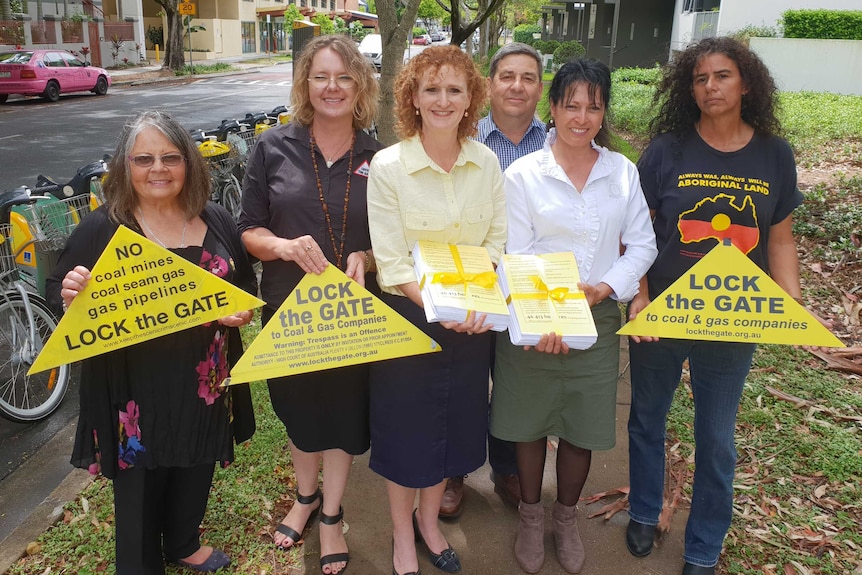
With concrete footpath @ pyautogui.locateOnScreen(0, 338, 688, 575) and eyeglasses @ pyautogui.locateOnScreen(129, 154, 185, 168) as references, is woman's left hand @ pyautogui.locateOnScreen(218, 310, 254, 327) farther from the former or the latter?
concrete footpath @ pyautogui.locateOnScreen(0, 338, 688, 575)

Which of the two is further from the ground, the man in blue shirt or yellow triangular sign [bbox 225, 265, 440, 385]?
the man in blue shirt

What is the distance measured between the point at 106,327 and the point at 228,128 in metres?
6.12

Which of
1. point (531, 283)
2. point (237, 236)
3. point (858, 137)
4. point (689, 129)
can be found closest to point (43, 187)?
point (237, 236)

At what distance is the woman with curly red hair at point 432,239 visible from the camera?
257 centimetres

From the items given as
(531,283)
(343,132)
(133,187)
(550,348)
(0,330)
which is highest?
(343,132)

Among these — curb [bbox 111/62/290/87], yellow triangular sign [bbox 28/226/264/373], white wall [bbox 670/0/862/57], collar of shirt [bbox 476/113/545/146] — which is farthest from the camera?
curb [bbox 111/62/290/87]

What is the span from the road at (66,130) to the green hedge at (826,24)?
16.3 meters

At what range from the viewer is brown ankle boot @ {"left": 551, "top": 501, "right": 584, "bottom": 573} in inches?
120

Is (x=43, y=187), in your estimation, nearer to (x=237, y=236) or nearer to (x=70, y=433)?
(x=70, y=433)

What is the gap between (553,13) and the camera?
51.4 meters

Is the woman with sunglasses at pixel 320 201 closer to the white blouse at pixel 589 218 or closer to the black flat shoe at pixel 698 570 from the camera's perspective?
the white blouse at pixel 589 218

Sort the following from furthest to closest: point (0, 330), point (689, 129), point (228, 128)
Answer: point (228, 128) < point (0, 330) < point (689, 129)

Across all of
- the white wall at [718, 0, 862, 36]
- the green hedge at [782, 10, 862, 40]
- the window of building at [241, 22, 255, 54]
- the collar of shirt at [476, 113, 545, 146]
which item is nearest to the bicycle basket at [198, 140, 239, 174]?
the collar of shirt at [476, 113, 545, 146]

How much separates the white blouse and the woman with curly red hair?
0.30 feet
